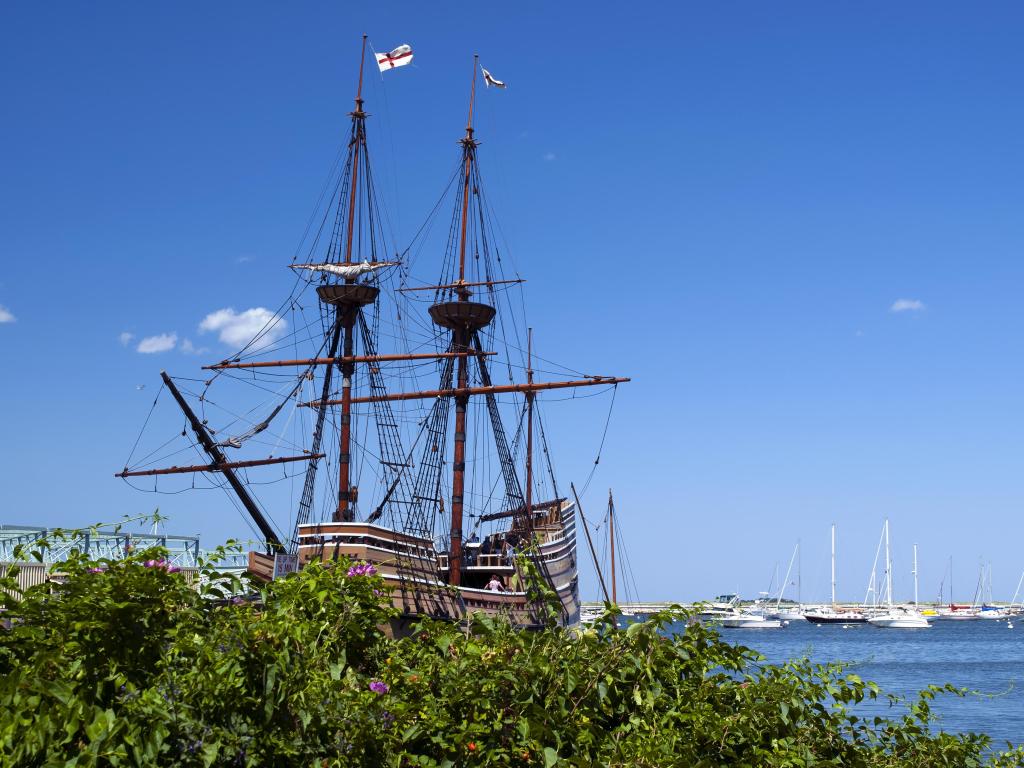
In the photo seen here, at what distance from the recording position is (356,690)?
6684mm

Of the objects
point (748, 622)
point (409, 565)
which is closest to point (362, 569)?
point (409, 565)

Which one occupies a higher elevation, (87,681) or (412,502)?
(412,502)

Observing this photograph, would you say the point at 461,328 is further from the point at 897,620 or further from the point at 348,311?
the point at 897,620

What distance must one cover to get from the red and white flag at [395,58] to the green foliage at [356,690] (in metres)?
44.2

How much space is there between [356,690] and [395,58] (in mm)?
45898

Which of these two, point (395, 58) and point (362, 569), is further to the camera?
point (395, 58)

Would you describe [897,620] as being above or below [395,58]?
below

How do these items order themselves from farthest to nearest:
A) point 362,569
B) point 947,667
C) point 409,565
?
point 947,667 → point 409,565 → point 362,569

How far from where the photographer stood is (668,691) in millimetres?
7590

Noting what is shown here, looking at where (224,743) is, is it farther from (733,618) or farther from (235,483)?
(733,618)

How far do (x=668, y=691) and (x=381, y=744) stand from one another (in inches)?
89.9

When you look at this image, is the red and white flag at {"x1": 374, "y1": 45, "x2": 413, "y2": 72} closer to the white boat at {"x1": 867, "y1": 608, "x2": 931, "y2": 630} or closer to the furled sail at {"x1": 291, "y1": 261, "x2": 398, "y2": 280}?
the furled sail at {"x1": 291, "y1": 261, "x2": 398, "y2": 280}

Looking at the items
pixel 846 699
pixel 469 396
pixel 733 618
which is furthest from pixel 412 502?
pixel 733 618

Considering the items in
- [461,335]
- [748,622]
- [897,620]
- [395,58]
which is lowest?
[748,622]
